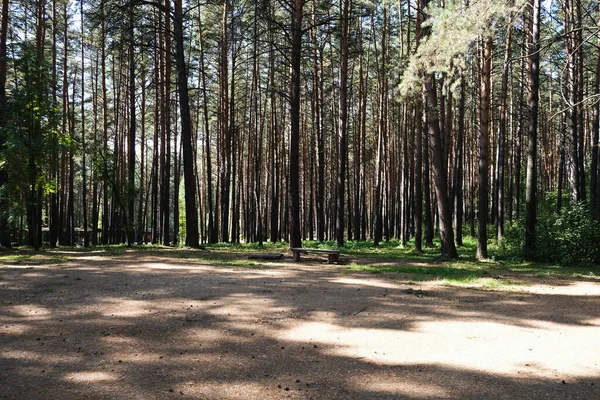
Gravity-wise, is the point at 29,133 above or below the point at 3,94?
below

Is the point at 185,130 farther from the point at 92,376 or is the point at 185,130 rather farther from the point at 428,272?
the point at 92,376

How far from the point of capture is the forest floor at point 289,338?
3.59 m

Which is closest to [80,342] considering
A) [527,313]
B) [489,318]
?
[489,318]

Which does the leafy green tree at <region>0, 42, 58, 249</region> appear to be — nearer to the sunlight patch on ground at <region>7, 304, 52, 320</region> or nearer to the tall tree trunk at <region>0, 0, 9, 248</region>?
the tall tree trunk at <region>0, 0, 9, 248</region>

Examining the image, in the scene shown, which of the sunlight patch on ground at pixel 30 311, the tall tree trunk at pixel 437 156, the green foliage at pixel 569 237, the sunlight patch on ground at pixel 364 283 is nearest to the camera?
the sunlight patch on ground at pixel 30 311

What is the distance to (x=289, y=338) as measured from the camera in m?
4.91

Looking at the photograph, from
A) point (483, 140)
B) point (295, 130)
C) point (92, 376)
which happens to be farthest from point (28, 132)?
point (483, 140)

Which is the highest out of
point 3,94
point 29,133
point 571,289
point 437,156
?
point 3,94

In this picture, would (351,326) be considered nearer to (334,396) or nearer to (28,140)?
(334,396)

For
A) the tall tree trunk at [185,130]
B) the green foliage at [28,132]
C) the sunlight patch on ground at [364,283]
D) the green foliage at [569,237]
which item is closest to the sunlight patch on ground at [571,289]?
the sunlight patch on ground at [364,283]

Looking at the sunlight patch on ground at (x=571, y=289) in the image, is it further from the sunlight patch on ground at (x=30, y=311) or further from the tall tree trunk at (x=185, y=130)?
the tall tree trunk at (x=185, y=130)

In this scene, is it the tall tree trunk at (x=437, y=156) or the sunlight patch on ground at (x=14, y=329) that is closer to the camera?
the sunlight patch on ground at (x=14, y=329)

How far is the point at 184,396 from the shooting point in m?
3.35

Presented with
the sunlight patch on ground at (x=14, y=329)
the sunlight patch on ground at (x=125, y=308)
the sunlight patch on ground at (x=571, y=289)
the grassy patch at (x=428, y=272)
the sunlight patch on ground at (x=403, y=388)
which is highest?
the sunlight patch on ground at (x=125, y=308)
